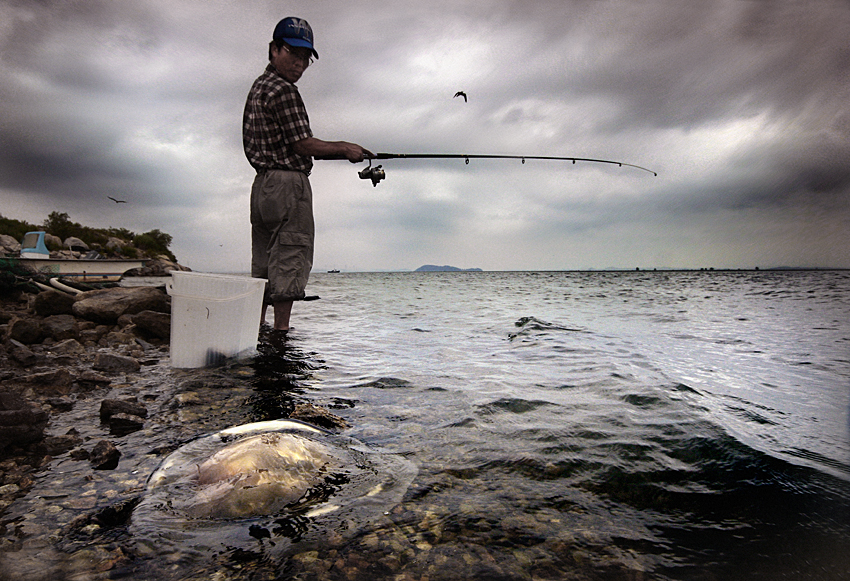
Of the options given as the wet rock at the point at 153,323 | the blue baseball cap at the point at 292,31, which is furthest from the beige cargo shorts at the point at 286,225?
the wet rock at the point at 153,323

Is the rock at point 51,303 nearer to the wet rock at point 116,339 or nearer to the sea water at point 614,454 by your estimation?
the wet rock at point 116,339

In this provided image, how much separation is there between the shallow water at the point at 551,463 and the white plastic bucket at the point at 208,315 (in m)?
0.24

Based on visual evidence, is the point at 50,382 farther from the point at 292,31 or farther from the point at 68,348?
the point at 292,31

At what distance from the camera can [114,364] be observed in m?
4.05

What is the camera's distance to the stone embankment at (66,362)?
7.06ft

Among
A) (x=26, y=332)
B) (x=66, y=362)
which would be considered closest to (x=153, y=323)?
(x=26, y=332)

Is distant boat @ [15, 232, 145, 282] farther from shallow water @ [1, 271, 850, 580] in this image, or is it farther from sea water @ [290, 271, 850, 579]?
shallow water @ [1, 271, 850, 580]

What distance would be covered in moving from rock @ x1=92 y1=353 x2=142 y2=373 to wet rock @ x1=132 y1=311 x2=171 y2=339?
188 centimetres

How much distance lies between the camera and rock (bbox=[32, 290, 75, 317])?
20.5ft

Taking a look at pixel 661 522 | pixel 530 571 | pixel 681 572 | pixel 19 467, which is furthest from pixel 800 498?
pixel 19 467

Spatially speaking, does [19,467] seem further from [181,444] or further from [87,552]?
[87,552]

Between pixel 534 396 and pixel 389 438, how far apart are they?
1474 millimetres

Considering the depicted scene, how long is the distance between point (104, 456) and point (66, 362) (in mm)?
3047

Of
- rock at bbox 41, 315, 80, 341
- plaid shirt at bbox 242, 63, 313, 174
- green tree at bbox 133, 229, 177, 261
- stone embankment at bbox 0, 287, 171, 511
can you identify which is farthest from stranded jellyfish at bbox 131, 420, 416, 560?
green tree at bbox 133, 229, 177, 261
